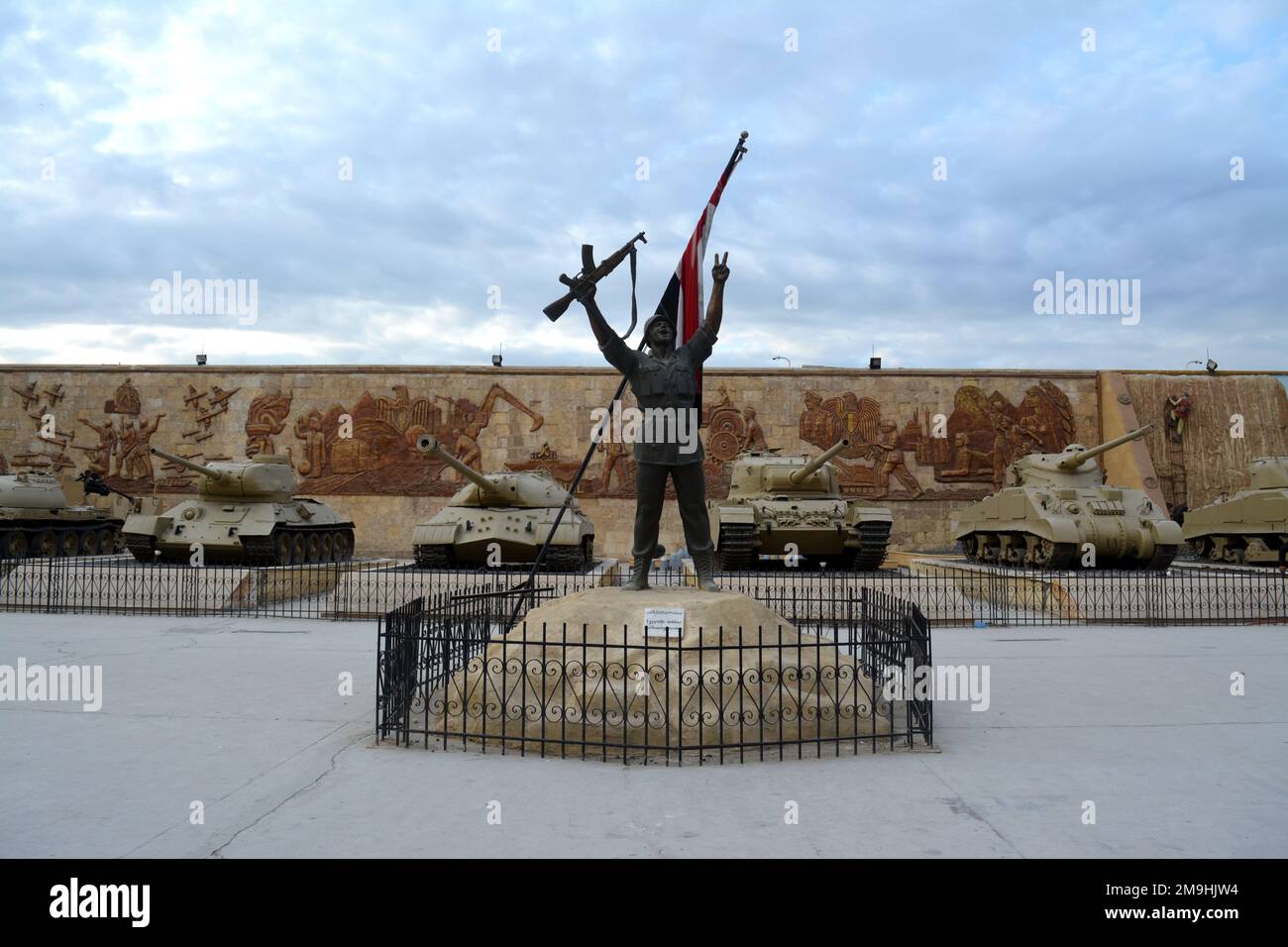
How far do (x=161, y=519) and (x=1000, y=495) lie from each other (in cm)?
1668

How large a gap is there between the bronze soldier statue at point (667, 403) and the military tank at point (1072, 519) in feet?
39.1

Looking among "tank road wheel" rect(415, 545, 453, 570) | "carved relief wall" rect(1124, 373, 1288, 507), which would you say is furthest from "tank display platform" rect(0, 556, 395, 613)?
"carved relief wall" rect(1124, 373, 1288, 507)

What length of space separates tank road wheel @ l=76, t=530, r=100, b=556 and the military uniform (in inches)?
812

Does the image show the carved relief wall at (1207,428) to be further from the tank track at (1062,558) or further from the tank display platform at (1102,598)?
the tank display platform at (1102,598)

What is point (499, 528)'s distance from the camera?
17594 millimetres

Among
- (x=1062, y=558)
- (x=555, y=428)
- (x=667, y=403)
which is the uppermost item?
(x=555, y=428)

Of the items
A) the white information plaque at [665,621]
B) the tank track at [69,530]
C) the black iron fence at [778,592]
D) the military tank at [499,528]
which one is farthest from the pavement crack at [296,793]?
the tank track at [69,530]

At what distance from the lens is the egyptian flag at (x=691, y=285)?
7.69 m

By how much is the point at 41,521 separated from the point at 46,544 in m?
0.56

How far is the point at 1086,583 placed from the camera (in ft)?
48.1

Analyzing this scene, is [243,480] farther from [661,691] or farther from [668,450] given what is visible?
[661,691]

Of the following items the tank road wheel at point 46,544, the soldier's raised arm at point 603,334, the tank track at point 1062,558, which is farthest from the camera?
the tank road wheel at point 46,544

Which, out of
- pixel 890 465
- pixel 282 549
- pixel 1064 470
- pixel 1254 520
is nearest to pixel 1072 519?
pixel 1064 470

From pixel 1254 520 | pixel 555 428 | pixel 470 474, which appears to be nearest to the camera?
pixel 470 474
